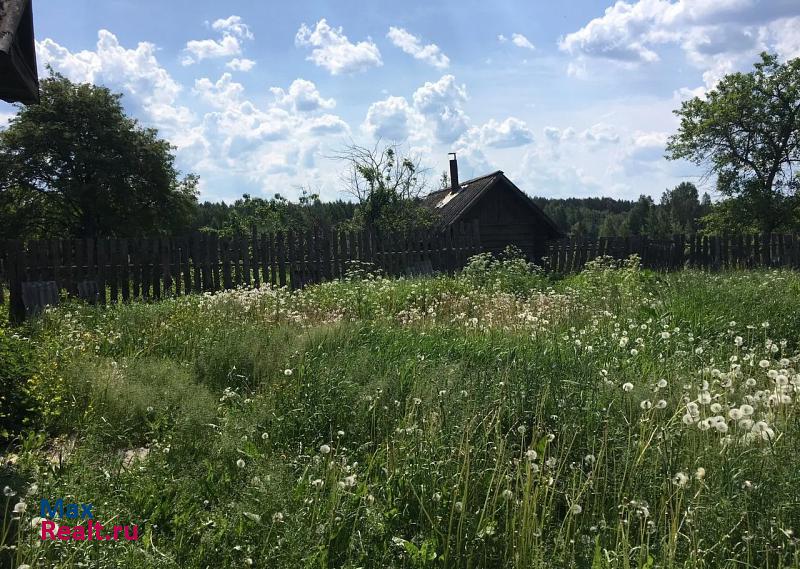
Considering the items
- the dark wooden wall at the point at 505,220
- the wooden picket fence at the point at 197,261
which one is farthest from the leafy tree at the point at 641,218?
the wooden picket fence at the point at 197,261

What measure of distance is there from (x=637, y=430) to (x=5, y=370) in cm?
454

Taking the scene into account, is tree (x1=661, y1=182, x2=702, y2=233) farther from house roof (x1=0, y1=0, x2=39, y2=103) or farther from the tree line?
house roof (x1=0, y1=0, x2=39, y2=103)

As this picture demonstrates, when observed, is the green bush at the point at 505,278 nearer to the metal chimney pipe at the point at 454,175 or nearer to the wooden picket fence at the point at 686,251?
the wooden picket fence at the point at 686,251

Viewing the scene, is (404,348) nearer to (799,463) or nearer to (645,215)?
(799,463)

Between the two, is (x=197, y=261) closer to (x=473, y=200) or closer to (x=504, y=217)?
(x=473, y=200)

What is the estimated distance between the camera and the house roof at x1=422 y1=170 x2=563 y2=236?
894 inches

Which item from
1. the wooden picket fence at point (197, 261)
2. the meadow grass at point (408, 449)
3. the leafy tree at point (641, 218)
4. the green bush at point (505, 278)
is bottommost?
the meadow grass at point (408, 449)

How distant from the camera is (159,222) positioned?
125 ft

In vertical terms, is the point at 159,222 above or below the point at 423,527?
above

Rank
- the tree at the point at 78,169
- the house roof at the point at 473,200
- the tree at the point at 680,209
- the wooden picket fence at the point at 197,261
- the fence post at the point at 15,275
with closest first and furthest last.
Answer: the fence post at the point at 15,275 < the wooden picket fence at the point at 197,261 < the house roof at the point at 473,200 < the tree at the point at 78,169 < the tree at the point at 680,209

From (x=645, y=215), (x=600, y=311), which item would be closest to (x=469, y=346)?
(x=600, y=311)

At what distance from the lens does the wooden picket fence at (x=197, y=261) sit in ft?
36.8

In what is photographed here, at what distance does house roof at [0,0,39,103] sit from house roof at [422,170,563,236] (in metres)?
17.6

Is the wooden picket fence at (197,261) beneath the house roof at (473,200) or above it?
beneath
